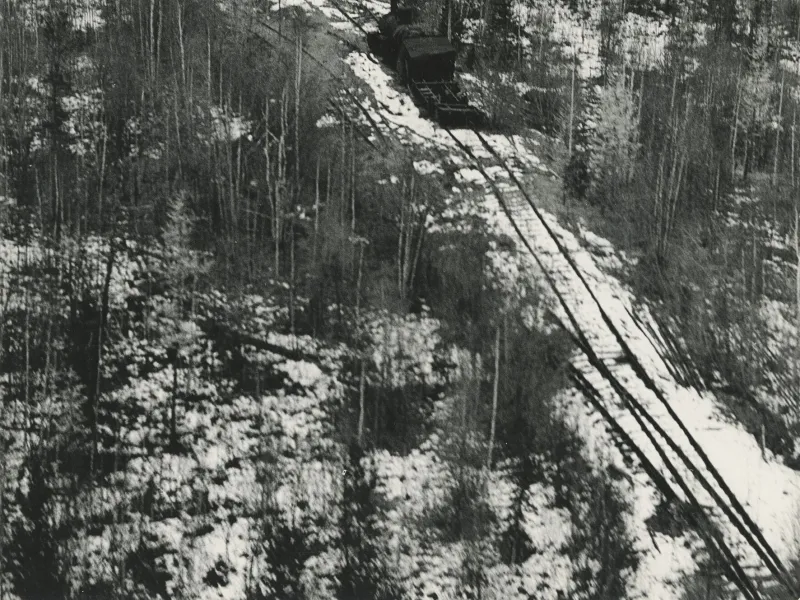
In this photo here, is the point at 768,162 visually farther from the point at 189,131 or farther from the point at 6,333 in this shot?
the point at 6,333

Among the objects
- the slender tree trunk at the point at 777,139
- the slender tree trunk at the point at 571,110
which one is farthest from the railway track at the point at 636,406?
Result: the slender tree trunk at the point at 777,139

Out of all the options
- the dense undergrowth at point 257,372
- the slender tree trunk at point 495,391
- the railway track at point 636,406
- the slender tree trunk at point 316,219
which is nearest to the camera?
the railway track at point 636,406

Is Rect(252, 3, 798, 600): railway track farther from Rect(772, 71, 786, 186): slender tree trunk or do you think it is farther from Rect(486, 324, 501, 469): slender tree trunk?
Rect(772, 71, 786, 186): slender tree trunk

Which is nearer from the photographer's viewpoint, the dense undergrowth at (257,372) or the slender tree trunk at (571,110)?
the dense undergrowth at (257,372)

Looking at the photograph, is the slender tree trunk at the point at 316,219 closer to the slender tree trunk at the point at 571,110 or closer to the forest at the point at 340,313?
the forest at the point at 340,313

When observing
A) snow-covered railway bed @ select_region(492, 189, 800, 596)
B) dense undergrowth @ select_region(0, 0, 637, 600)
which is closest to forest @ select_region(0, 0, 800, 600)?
dense undergrowth @ select_region(0, 0, 637, 600)

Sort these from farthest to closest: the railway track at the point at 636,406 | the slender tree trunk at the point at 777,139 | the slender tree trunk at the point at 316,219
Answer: the slender tree trunk at the point at 777,139, the slender tree trunk at the point at 316,219, the railway track at the point at 636,406
